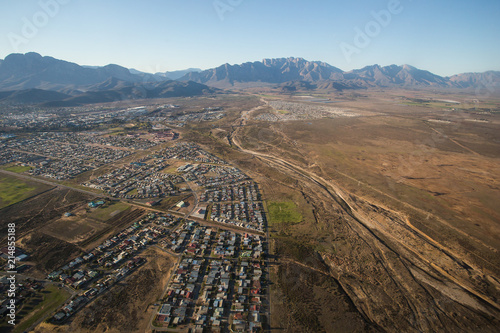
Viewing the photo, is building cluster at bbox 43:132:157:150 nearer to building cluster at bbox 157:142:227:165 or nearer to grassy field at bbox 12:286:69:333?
building cluster at bbox 157:142:227:165

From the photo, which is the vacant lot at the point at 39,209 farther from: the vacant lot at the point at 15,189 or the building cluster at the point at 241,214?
the building cluster at the point at 241,214

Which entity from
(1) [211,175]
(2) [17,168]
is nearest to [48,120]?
(2) [17,168]

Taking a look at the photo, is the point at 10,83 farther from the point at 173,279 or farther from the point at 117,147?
the point at 173,279

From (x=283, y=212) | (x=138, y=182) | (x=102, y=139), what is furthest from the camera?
(x=102, y=139)

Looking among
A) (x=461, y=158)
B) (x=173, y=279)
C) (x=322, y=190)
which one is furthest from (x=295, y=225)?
(x=461, y=158)

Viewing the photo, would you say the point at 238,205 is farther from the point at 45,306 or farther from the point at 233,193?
the point at 45,306

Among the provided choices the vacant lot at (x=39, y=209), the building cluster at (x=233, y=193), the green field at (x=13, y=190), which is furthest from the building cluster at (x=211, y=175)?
the green field at (x=13, y=190)
